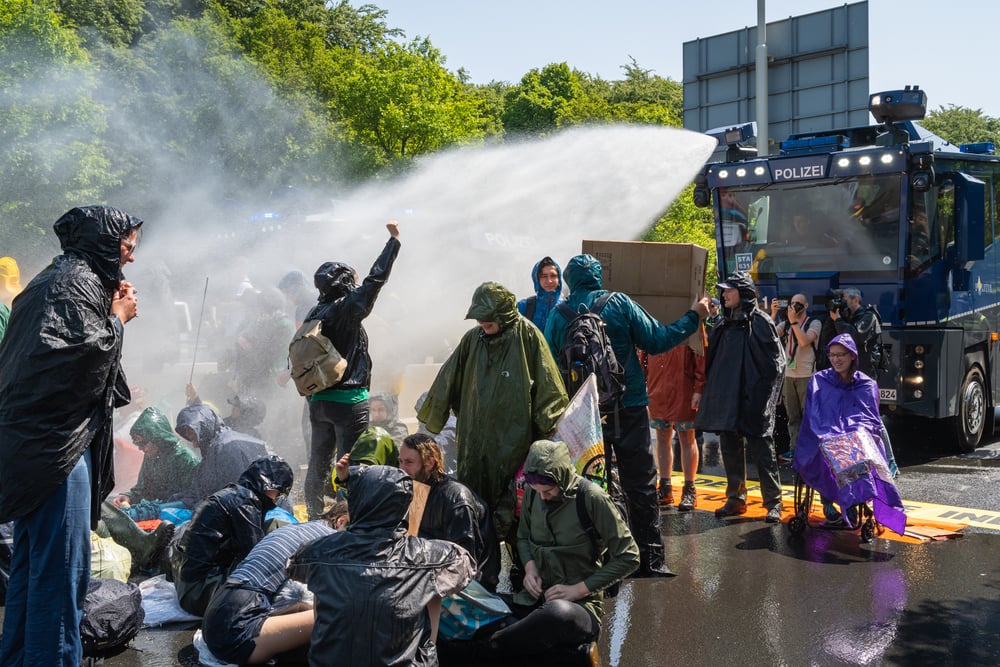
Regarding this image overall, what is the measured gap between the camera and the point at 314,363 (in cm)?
603

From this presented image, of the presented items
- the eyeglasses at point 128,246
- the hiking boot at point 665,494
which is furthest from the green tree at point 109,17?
the eyeglasses at point 128,246

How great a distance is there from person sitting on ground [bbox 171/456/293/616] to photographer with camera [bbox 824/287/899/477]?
19.2ft

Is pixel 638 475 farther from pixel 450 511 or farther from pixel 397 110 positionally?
pixel 397 110

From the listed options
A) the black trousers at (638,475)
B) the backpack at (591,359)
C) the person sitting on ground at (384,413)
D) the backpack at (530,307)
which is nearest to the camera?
the backpack at (591,359)

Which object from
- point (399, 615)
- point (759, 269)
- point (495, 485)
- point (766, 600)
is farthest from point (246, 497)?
point (759, 269)

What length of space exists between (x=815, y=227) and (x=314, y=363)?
→ 242 inches

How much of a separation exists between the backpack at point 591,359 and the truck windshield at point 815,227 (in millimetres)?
5188

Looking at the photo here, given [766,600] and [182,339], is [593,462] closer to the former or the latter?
[766,600]

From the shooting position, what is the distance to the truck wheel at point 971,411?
9.90m

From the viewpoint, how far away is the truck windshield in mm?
9414

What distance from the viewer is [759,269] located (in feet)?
34.0

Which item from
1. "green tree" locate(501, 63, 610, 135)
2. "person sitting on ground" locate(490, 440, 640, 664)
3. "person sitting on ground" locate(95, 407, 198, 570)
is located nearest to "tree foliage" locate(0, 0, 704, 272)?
"green tree" locate(501, 63, 610, 135)

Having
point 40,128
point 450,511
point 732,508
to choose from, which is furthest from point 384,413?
point 40,128

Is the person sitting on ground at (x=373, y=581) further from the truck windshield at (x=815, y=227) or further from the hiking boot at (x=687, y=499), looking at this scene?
the truck windshield at (x=815, y=227)
